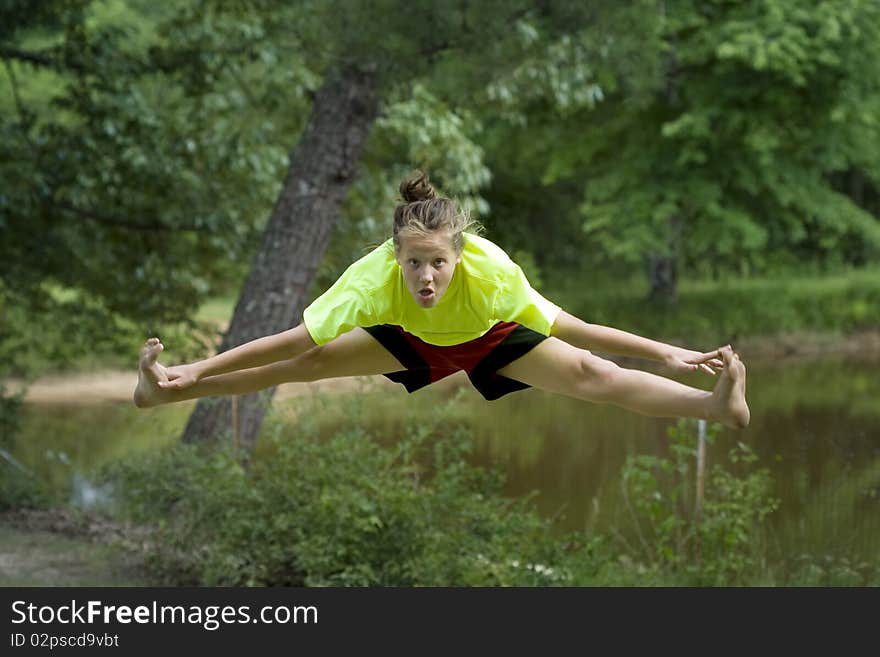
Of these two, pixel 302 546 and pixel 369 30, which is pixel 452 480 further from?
pixel 369 30

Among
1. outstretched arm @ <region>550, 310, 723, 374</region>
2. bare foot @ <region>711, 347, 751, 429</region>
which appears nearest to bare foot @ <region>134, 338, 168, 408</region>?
outstretched arm @ <region>550, 310, 723, 374</region>

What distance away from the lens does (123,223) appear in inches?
399

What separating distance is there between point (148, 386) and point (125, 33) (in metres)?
6.56

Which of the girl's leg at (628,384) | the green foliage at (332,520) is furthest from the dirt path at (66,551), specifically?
the girl's leg at (628,384)

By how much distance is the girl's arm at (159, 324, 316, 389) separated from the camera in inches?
164

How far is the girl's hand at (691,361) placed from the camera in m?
3.81

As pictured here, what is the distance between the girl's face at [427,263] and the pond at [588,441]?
323 centimetres

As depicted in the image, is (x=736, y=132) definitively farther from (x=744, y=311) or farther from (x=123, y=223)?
(x=123, y=223)

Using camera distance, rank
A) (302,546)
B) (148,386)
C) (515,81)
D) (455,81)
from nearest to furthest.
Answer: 1. (148,386)
2. (302,546)
3. (455,81)
4. (515,81)

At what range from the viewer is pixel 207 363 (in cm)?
420

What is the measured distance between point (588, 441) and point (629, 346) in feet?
26.6

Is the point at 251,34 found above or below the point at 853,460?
above

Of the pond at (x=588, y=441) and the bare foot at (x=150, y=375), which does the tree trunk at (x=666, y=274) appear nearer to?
the pond at (x=588, y=441)

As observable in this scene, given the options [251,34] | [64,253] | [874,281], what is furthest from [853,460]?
[874,281]
